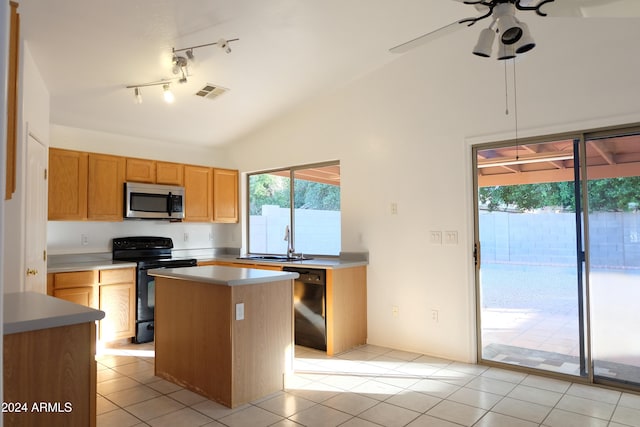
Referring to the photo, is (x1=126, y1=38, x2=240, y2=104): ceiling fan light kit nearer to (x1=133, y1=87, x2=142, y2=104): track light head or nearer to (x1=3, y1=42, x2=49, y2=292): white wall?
(x1=133, y1=87, x2=142, y2=104): track light head

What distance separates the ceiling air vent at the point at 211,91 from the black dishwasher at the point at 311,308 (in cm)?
203

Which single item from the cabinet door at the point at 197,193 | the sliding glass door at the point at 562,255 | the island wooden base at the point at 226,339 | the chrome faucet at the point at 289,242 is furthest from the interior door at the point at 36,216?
the sliding glass door at the point at 562,255

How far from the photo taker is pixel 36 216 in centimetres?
338

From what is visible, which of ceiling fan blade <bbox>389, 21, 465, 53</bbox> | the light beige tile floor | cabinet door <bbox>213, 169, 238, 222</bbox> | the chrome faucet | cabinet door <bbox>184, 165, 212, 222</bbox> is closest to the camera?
ceiling fan blade <bbox>389, 21, 465, 53</bbox>

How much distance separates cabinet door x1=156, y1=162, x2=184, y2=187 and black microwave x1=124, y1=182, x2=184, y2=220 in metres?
0.08

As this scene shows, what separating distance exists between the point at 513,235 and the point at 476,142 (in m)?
0.91

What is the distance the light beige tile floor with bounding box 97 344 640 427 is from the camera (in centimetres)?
262

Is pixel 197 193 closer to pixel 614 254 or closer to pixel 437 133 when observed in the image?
pixel 437 133

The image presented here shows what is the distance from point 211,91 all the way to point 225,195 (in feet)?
5.89

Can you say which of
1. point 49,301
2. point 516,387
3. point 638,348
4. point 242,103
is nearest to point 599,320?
point 638,348

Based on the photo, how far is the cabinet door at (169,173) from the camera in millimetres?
5090

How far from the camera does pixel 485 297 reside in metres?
3.78

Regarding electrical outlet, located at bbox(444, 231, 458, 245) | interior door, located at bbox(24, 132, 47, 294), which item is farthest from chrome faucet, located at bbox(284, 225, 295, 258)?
interior door, located at bbox(24, 132, 47, 294)

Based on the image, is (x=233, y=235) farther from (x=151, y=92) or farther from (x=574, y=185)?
(x=574, y=185)
